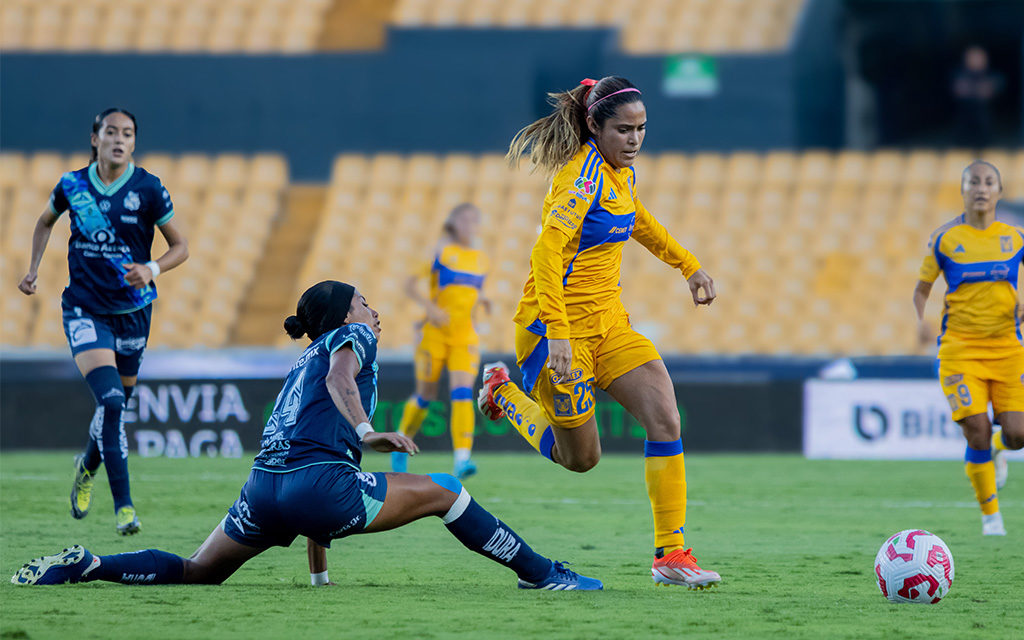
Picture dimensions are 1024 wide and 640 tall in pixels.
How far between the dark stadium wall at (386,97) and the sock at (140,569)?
43.3ft

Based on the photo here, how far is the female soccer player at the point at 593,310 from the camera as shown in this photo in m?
5.66

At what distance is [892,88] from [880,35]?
28.6 inches

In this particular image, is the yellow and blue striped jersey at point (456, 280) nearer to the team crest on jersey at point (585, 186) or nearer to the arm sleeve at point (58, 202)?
the arm sleeve at point (58, 202)

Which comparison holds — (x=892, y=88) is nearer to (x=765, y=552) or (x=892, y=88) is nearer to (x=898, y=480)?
(x=898, y=480)

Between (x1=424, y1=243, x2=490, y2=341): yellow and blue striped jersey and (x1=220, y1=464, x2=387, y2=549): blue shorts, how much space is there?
5.94m


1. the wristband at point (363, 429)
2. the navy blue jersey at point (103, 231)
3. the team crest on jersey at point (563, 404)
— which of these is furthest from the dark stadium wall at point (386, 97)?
the wristband at point (363, 429)

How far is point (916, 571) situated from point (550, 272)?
1.83 meters

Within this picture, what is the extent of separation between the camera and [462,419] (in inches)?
419

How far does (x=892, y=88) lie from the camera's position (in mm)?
18656

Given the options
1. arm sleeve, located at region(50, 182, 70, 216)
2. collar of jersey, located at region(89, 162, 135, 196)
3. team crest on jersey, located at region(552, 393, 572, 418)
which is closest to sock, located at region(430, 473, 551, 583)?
team crest on jersey, located at region(552, 393, 572, 418)

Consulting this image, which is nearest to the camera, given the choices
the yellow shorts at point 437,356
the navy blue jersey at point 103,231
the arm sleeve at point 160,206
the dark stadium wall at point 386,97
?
the navy blue jersey at point 103,231

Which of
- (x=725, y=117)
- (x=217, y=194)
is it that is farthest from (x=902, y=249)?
(x=217, y=194)

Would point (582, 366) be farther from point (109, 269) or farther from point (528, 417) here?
point (109, 269)

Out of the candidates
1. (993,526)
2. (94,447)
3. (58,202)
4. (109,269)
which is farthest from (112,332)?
(993,526)
